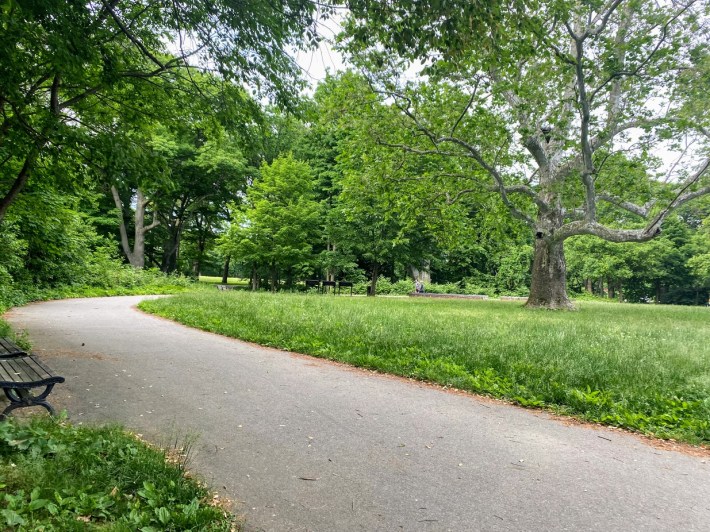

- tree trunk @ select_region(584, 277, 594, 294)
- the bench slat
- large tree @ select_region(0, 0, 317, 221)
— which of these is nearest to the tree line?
large tree @ select_region(0, 0, 317, 221)

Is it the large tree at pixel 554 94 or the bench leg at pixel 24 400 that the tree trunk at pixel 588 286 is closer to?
the large tree at pixel 554 94

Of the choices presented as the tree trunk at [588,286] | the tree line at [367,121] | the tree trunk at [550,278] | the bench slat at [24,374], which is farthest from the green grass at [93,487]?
the tree trunk at [588,286]

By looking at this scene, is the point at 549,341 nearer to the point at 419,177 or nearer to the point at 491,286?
the point at 419,177

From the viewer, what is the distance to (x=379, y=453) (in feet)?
11.0

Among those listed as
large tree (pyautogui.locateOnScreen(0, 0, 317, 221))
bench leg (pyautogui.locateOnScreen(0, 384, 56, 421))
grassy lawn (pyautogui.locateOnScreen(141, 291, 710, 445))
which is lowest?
bench leg (pyautogui.locateOnScreen(0, 384, 56, 421))

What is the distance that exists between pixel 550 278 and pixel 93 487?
15.1 m

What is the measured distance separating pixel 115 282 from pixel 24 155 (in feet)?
51.3

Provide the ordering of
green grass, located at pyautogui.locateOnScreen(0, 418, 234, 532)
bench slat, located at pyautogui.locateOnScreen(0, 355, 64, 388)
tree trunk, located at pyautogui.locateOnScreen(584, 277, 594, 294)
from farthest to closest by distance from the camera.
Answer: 1. tree trunk, located at pyautogui.locateOnScreen(584, 277, 594, 294)
2. bench slat, located at pyautogui.locateOnScreen(0, 355, 64, 388)
3. green grass, located at pyautogui.locateOnScreen(0, 418, 234, 532)

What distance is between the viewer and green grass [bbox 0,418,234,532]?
7.03 feet

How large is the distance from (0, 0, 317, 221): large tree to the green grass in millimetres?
3443

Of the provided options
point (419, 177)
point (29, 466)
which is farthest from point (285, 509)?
point (419, 177)

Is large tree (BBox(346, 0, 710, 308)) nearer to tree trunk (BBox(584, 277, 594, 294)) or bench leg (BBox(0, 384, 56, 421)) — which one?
bench leg (BBox(0, 384, 56, 421))

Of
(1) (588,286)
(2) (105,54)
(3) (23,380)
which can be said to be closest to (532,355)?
(3) (23,380)

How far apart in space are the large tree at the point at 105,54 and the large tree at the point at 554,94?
1.18m
